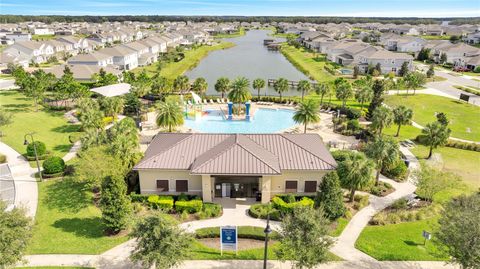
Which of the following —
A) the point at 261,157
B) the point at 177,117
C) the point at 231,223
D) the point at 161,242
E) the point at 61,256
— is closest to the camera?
the point at 161,242

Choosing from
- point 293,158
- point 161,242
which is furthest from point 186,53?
point 161,242

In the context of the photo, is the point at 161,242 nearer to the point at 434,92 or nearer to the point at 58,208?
the point at 58,208

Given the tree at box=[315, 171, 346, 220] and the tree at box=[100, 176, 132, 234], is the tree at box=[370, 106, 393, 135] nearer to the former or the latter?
the tree at box=[315, 171, 346, 220]

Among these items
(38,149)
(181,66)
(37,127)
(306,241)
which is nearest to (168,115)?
(38,149)

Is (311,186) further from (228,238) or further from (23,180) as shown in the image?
(23,180)

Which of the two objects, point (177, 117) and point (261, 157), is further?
point (177, 117)

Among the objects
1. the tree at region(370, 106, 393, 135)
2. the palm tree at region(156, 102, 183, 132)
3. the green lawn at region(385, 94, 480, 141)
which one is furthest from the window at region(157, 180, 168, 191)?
the green lawn at region(385, 94, 480, 141)

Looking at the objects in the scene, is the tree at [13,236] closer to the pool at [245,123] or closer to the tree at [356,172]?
the tree at [356,172]
